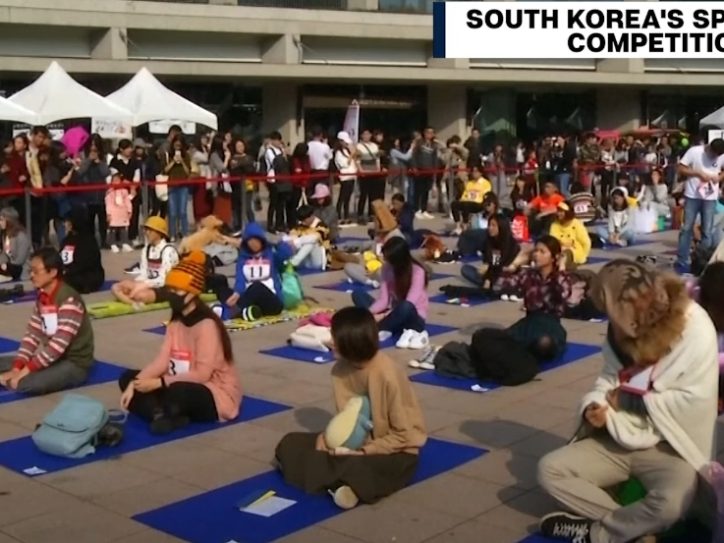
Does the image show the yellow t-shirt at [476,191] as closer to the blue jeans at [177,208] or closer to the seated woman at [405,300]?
the blue jeans at [177,208]

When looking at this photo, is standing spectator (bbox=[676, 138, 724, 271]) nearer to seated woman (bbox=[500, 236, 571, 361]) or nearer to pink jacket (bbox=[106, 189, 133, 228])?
seated woman (bbox=[500, 236, 571, 361])

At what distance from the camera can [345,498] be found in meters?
5.87

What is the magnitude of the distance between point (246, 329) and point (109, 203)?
700 cm

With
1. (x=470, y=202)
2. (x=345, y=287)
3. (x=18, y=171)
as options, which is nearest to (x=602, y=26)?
(x=470, y=202)

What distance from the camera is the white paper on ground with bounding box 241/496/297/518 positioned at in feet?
19.2

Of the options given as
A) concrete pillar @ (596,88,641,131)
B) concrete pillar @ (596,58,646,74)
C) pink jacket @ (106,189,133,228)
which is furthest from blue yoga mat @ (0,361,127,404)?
concrete pillar @ (596,88,641,131)

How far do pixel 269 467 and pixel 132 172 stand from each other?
40.5 ft

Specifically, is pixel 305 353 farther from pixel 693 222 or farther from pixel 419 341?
pixel 693 222

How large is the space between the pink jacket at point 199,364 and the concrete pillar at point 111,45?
26344mm

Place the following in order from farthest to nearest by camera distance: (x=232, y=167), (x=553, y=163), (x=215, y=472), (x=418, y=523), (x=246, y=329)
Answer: (x=553, y=163)
(x=232, y=167)
(x=246, y=329)
(x=215, y=472)
(x=418, y=523)

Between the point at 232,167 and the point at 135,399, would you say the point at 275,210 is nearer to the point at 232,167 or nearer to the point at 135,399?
the point at 232,167

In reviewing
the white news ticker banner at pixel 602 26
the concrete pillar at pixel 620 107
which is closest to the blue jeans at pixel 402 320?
the white news ticker banner at pixel 602 26

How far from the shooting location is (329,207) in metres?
17.6

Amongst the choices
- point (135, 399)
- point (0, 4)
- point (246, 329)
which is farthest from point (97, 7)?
point (135, 399)
